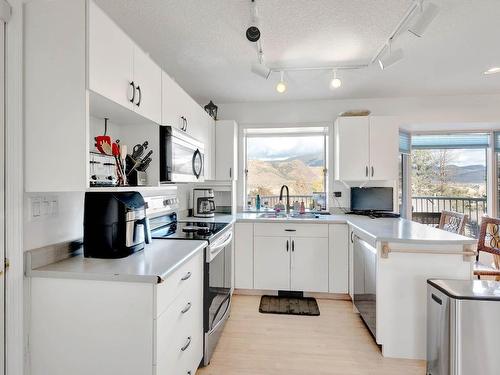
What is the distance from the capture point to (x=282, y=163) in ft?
12.5

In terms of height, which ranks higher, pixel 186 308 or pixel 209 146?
pixel 209 146

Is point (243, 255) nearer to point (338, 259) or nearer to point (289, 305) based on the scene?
point (289, 305)

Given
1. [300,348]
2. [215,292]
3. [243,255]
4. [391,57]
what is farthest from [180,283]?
[391,57]

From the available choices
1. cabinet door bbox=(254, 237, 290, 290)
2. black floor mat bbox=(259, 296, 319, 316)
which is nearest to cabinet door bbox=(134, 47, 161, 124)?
cabinet door bbox=(254, 237, 290, 290)

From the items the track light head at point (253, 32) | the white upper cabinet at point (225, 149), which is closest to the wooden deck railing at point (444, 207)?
the white upper cabinet at point (225, 149)

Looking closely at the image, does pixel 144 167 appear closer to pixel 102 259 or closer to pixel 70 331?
pixel 102 259

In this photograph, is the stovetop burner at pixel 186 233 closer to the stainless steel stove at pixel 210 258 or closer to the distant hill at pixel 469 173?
the stainless steel stove at pixel 210 258

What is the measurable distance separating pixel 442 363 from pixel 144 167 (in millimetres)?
2234

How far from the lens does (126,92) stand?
4.71 feet

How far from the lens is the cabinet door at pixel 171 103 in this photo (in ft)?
6.31

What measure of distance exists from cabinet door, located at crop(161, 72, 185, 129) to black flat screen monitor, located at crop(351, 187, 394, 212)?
7.61ft

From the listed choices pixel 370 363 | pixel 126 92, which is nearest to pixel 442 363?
pixel 370 363

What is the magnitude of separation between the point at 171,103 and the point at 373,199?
2.60m

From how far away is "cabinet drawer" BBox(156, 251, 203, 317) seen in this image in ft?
3.92
